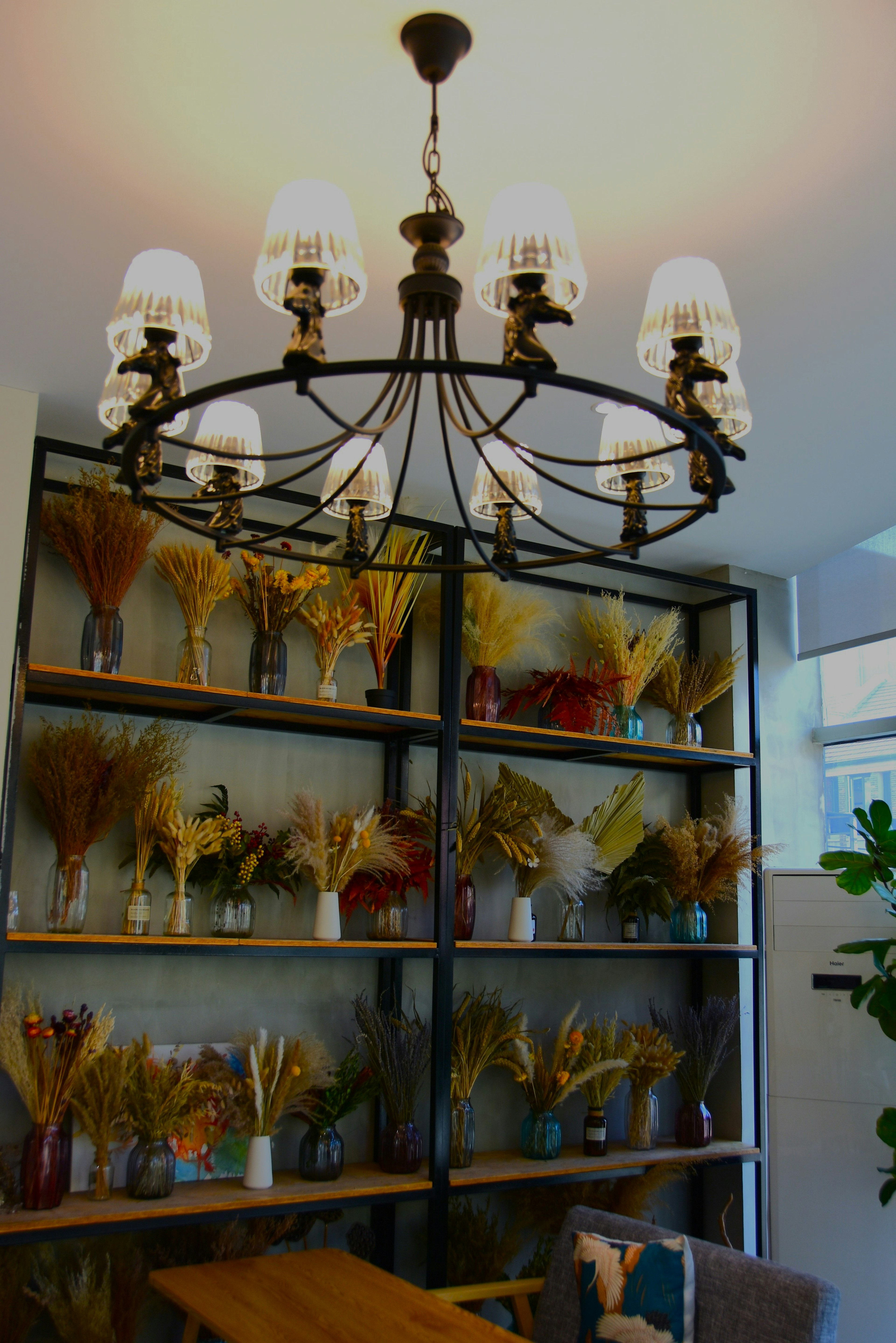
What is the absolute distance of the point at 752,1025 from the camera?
4.51 m

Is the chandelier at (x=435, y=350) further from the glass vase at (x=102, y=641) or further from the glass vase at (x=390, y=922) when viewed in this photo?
the glass vase at (x=390, y=922)

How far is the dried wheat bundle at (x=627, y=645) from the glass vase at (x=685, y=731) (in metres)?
0.19

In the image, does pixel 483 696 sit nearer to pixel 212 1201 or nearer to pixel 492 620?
pixel 492 620

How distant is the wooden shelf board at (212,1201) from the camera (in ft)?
9.57

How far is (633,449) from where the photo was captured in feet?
6.72

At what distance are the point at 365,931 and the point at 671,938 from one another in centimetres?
126

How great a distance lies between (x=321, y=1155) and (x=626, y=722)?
6.20 ft

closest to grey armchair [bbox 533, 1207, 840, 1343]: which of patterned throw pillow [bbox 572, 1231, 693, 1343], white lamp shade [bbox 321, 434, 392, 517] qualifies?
patterned throw pillow [bbox 572, 1231, 693, 1343]

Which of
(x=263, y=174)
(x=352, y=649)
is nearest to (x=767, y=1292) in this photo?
(x=352, y=649)

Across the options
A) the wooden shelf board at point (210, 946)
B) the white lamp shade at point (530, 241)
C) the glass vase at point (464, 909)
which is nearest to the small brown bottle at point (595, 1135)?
the glass vase at point (464, 909)

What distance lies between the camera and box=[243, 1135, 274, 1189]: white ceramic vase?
330cm

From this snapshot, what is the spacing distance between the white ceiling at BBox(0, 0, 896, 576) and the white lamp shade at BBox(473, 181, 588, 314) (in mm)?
536

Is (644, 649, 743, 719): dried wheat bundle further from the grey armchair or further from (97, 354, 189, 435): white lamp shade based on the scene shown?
(97, 354, 189, 435): white lamp shade

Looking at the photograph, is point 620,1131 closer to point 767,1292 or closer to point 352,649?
point 767,1292
